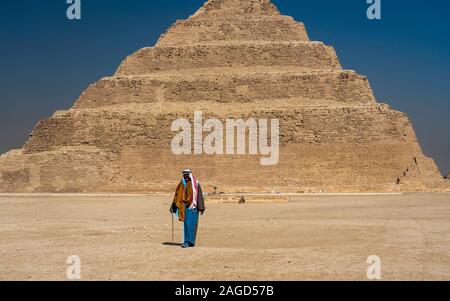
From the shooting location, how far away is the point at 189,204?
59.5 feet

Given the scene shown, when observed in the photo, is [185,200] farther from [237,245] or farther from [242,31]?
[242,31]

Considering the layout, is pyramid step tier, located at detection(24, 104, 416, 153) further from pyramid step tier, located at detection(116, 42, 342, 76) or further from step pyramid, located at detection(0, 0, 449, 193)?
pyramid step tier, located at detection(116, 42, 342, 76)

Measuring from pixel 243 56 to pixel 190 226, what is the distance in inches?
1781

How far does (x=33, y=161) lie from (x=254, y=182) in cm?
1580

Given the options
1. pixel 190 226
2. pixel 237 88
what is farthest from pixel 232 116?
pixel 190 226

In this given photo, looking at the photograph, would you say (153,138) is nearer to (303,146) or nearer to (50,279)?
(303,146)

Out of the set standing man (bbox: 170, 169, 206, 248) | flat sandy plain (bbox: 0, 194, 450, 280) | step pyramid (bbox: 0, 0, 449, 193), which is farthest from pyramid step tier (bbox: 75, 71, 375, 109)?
standing man (bbox: 170, 169, 206, 248)

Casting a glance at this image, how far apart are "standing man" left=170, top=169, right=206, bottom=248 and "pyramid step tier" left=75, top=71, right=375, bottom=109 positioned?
4056 cm

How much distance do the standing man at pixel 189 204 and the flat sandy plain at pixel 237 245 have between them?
47 centimetres

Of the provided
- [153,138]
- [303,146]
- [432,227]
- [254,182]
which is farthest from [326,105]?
[432,227]

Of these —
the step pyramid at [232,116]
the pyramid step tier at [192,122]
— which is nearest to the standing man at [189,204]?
the step pyramid at [232,116]

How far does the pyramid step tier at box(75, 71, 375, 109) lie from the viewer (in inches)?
2292

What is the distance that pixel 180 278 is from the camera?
1305 centimetres

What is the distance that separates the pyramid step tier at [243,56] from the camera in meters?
61.4
